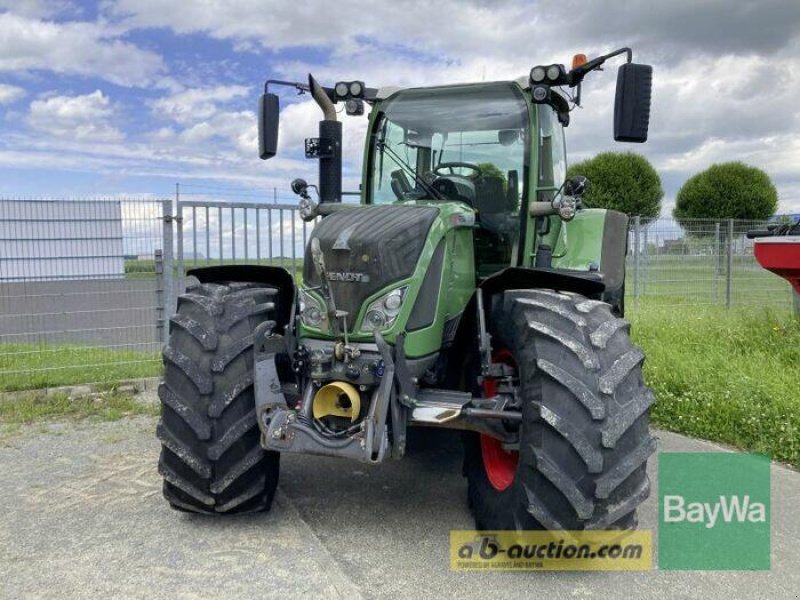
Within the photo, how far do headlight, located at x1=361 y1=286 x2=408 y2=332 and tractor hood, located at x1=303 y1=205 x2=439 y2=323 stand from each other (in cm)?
5

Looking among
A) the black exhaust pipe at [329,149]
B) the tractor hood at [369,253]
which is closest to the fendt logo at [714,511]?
the tractor hood at [369,253]

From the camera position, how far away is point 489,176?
14.7 feet

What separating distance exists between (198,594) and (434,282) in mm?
1771

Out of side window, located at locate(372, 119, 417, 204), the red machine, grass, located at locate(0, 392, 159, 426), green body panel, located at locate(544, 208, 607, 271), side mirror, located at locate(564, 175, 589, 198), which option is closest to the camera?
side mirror, located at locate(564, 175, 589, 198)

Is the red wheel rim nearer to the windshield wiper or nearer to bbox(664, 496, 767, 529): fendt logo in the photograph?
bbox(664, 496, 767, 529): fendt logo

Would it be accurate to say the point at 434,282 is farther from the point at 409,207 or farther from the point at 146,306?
the point at 146,306

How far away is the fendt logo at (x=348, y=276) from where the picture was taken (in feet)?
11.3

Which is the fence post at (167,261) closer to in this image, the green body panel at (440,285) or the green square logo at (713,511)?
the green body panel at (440,285)

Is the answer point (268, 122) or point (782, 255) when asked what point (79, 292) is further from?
point (782, 255)

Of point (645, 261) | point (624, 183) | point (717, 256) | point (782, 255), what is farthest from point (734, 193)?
point (782, 255)

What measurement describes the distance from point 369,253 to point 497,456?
50.2 inches

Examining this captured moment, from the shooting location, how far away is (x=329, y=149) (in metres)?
4.97

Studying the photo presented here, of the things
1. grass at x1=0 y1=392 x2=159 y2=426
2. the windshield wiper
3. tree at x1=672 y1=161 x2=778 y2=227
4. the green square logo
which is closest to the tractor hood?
the windshield wiper

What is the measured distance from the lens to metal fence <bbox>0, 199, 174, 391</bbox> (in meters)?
6.75
